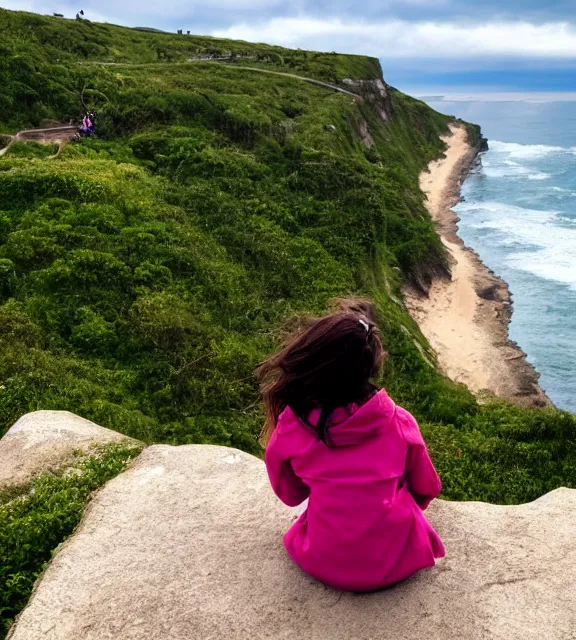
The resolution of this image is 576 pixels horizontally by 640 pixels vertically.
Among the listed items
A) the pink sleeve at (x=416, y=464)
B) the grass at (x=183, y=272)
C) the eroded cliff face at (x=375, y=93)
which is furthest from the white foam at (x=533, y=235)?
the pink sleeve at (x=416, y=464)

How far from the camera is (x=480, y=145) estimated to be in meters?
90.7

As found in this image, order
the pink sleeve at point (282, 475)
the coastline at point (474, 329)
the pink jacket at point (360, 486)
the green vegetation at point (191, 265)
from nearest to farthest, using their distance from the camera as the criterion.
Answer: the pink jacket at point (360, 486)
the pink sleeve at point (282, 475)
the green vegetation at point (191, 265)
the coastline at point (474, 329)

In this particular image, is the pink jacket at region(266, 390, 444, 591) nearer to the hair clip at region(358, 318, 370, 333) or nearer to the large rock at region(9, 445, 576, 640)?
the large rock at region(9, 445, 576, 640)

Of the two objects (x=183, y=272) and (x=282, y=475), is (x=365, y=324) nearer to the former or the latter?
(x=282, y=475)

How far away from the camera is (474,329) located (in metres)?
27.2

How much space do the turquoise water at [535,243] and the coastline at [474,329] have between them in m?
0.86

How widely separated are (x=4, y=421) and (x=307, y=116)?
33222 millimetres

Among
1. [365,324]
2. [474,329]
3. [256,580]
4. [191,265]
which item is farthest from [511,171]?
[365,324]

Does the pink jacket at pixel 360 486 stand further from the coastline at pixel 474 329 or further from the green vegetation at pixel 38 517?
the coastline at pixel 474 329

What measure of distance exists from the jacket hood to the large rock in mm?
1508

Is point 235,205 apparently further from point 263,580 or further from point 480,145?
point 480,145

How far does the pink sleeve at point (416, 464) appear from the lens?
13.7ft

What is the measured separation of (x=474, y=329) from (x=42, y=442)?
75.7ft

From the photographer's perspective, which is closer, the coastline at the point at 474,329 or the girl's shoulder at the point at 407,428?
the girl's shoulder at the point at 407,428
